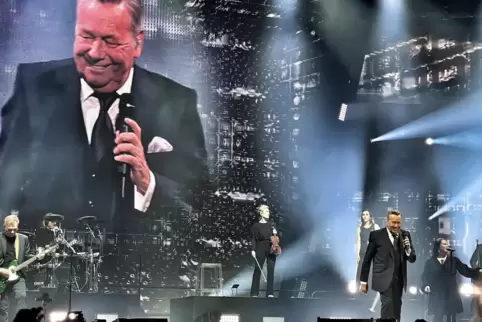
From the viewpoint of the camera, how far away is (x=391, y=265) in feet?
28.7

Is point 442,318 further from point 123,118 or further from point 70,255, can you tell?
point 123,118

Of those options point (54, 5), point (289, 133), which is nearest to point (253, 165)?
point (289, 133)

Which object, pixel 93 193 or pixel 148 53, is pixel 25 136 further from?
pixel 148 53

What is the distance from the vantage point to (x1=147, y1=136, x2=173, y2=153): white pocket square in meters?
14.3

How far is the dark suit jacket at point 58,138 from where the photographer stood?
532 inches

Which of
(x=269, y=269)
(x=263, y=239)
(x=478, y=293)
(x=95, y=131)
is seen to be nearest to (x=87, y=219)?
(x=95, y=131)

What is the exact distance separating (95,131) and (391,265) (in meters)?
6.98

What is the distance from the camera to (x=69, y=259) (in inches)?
493

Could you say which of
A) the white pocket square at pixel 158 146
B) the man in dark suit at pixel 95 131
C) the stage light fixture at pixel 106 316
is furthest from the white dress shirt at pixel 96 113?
the stage light fixture at pixel 106 316

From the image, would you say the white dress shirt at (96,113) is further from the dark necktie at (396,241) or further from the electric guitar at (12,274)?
the dark necktie at (396,241)

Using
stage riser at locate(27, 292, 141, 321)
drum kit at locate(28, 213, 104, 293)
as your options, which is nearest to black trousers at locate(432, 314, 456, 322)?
stage riser at locate(27, 292, 141, 321)

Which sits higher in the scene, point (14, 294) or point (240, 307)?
point (14, 294)

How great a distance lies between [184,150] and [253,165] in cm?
151

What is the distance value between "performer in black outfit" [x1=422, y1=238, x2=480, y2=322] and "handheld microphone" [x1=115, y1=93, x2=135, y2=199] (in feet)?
18.5
